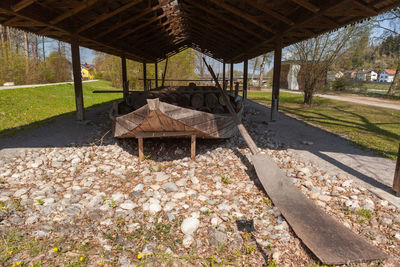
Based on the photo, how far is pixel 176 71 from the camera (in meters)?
24.8

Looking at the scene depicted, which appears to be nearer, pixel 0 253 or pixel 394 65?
pixel 0 253

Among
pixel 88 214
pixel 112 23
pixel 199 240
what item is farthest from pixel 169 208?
pixel 112 23

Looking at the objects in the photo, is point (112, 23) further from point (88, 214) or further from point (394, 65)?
point (394, 65)

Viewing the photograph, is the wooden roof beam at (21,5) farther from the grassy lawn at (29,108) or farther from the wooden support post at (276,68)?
the wooden support post at (276,68)

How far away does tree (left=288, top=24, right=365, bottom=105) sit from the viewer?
12242 mm

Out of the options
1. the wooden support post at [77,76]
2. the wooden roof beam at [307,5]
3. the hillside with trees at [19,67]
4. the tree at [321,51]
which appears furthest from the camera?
the hillside with trees at [19,67]

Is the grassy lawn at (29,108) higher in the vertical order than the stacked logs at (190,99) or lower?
lower

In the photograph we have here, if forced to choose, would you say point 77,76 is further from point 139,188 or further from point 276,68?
point 276,68

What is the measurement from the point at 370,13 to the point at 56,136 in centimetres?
776

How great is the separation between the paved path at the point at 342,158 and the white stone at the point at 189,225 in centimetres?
255

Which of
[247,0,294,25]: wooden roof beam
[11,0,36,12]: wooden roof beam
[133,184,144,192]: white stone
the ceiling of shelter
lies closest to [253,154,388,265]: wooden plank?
[133,184,144,192]: white stone

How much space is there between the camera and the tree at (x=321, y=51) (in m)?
12.2

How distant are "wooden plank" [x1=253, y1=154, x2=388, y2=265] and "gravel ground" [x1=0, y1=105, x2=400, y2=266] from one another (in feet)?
0.34

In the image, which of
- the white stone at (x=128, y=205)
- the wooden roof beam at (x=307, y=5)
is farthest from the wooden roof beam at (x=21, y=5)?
the wooden roof beam at (x=307, y=5)
